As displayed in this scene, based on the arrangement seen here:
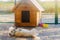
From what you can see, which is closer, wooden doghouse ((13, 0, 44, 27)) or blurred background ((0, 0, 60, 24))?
wooden doghouse ((13, 0, 44, 27))

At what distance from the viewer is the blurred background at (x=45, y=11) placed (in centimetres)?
383

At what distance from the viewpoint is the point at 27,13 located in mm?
3486

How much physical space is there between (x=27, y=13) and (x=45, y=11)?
560 mm

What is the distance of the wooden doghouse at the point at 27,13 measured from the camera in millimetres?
3410

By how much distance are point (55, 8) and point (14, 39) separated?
1.73 metres

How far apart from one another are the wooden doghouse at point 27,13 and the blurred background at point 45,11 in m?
0.39

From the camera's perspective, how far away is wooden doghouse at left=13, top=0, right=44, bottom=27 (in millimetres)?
3410

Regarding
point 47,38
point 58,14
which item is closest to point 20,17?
point 58,14

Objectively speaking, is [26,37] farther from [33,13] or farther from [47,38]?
[33,13]

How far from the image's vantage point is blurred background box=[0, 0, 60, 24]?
3832 mm

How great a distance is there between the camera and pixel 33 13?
3.44 metres

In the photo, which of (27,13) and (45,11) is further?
(45,11)

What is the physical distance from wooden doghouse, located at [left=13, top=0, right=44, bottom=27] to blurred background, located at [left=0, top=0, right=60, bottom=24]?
1.26 feet

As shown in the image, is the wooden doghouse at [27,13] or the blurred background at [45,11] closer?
the wooden doghouse at [27,13]
